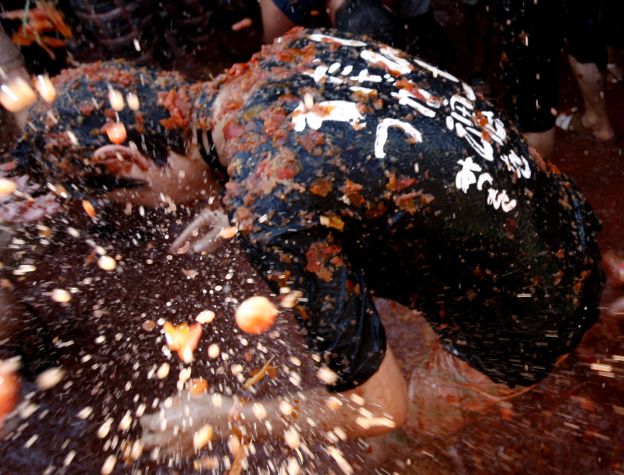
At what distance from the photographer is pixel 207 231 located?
2830 millimetres

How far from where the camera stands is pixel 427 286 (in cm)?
160

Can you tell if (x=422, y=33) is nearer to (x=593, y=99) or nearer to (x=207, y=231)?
(x=593, y=99)

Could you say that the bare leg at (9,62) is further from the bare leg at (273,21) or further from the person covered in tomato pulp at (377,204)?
the person covered in tomato pulp at (377,204)

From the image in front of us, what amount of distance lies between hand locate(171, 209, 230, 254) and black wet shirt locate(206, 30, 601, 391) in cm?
119

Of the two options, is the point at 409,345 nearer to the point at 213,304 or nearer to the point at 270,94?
the point at 213,304

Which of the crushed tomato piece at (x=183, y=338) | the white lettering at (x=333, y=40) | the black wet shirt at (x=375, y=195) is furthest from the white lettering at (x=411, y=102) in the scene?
the crushed tomato piece at (x=183, y=338)

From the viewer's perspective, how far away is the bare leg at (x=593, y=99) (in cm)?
366

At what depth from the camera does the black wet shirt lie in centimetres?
130

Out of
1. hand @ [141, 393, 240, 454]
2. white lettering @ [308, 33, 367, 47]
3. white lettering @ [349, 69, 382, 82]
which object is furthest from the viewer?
hand @ [141, 393, 240, 454]

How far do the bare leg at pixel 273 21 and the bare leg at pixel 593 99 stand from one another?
2.28 m

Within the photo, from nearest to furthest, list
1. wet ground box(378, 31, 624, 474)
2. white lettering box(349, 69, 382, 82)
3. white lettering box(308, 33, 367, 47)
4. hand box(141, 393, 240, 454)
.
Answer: white lettering box(349, 69, 382, 82) < white lettering box(308, 33, 367, 47) < hand box(141, 393, 240, 454) < wet ground box(378, 31, 624, 474)

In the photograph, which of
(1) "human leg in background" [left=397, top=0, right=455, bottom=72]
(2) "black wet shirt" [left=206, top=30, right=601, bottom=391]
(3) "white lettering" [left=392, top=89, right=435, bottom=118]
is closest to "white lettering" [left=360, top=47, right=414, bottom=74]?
(2) "black wet shirt" [left=206, top=30, right=601, bottom=391]

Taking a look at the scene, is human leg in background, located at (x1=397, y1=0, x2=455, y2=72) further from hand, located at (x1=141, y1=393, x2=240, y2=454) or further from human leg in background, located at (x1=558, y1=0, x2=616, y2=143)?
hand, located at (x1=141, y1=393, x2=240, y2=454)

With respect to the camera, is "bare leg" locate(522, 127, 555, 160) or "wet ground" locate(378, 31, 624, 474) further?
"bare leg" locate(522, 127, 555, 160)
